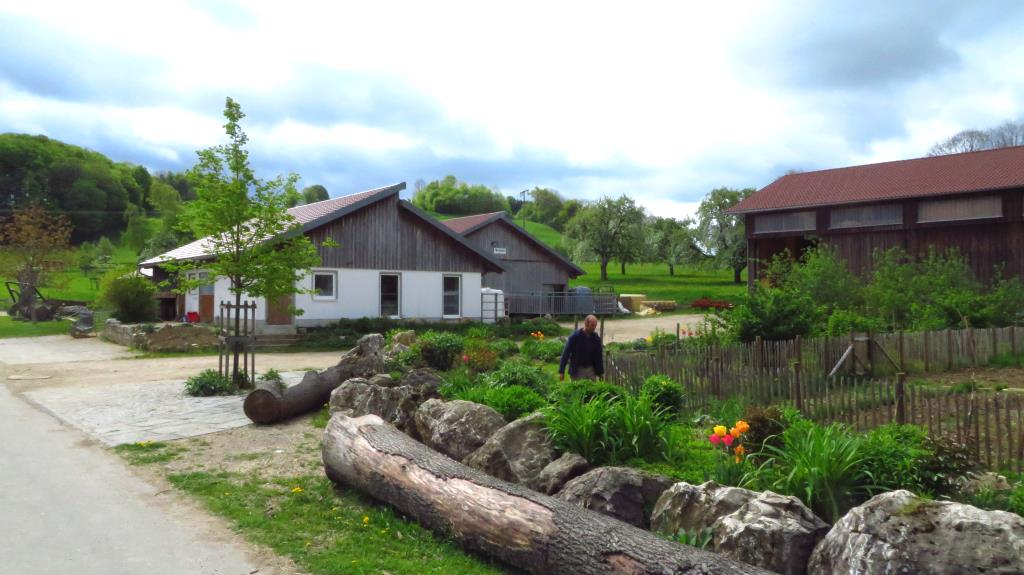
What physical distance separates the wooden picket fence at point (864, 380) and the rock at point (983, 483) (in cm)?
27

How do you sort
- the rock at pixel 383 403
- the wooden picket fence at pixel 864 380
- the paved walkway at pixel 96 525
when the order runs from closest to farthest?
the paved walkway at pixel 96 525, the wooden picket fence at pixel 864 380, the rock at pixel 383 403

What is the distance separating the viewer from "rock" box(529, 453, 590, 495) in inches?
244

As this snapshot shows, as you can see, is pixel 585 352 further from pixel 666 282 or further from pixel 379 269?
pixel 666 282

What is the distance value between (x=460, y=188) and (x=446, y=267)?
94.0 meters

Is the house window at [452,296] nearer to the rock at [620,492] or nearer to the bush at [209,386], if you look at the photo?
the bush at [209,386]

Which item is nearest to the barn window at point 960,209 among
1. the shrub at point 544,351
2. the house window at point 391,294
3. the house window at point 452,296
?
the house window at point 452,296

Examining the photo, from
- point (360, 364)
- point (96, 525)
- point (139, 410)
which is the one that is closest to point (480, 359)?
point (360, 364)

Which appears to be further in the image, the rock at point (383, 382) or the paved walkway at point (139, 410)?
the rock at point (383, 382)

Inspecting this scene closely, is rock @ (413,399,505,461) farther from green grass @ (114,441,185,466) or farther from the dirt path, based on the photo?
the dirt path

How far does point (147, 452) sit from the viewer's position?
30.3 ft

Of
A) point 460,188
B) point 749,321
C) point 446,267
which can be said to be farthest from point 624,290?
point 460,188

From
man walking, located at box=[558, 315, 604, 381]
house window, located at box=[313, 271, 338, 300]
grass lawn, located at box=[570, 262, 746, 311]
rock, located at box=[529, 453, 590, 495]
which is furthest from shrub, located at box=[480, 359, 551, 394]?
grass lawn, located at box=[570, 262, 746, 311]

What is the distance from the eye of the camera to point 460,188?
122812mm

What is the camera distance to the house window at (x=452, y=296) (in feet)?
100
